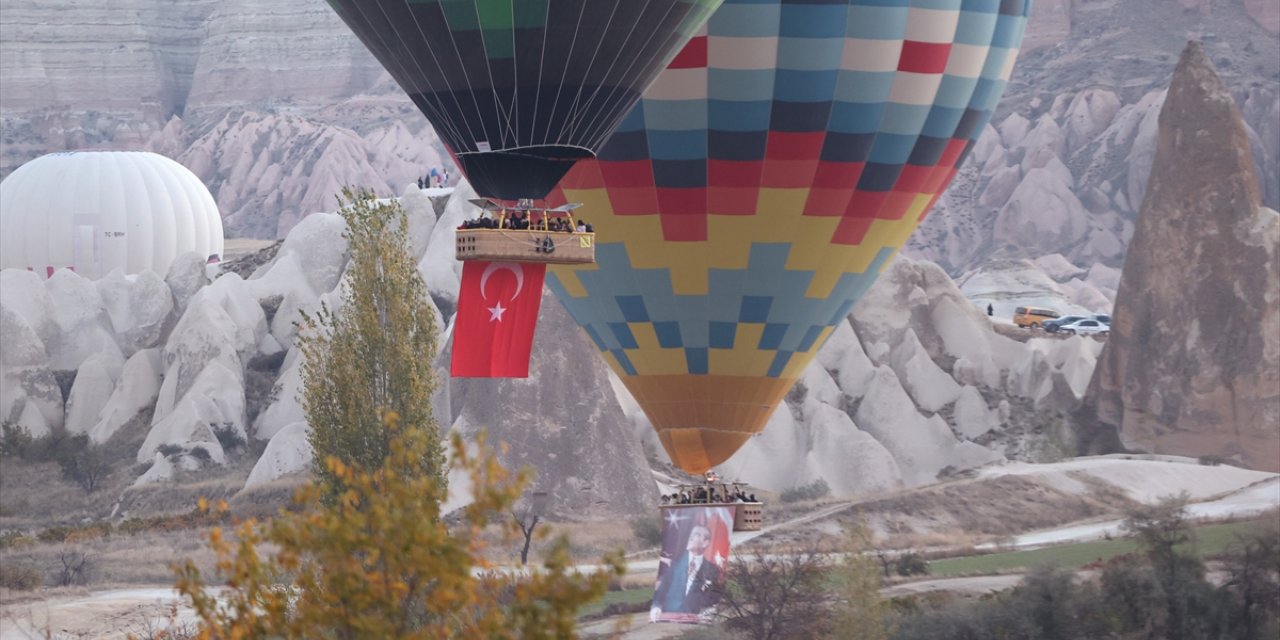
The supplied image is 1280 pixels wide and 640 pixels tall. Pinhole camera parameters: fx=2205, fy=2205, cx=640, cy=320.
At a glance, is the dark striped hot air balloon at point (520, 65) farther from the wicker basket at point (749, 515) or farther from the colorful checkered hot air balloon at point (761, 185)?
the wicker basket at point (749, 515)

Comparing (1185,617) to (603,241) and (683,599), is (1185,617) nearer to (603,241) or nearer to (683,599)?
(683,599)

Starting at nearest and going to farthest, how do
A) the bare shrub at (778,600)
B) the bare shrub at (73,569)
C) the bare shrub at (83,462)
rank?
the bare shrub at (778,600), the bare shrub at (73,569), the bare shrub at (83,462)

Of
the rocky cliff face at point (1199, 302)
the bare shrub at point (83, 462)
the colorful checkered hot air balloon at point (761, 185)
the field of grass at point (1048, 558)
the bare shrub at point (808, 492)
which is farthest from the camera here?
the bare shrub at point (83, 462)

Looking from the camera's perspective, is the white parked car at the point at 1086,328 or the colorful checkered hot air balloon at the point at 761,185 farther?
the white parked car at the point at 1086,328

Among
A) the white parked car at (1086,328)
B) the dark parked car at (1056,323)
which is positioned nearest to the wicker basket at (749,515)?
the white parked car at (1086,328)

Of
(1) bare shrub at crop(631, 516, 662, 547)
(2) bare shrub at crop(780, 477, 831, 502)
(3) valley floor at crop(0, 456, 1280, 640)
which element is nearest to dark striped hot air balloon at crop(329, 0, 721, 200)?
(3) valley floor at crop(0, 456, 1280, 640)

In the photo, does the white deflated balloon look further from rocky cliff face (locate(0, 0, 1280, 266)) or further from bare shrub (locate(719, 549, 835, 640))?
bare shrub (locate(719, 549, 835, 640))

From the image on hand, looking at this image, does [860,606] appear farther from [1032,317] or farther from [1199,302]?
[1032,317]
